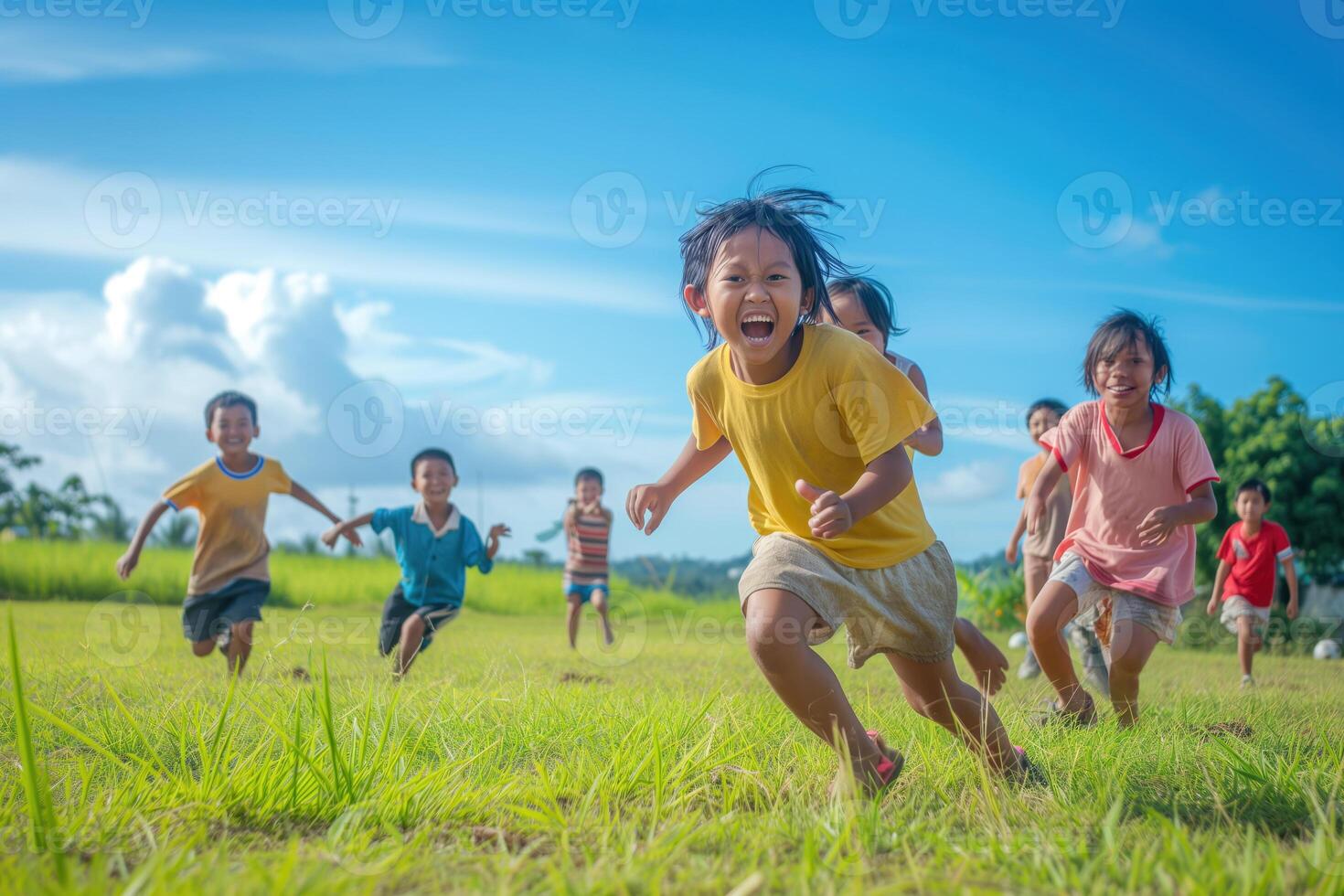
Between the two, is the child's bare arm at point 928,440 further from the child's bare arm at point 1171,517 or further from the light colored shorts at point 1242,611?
the light colored shorts at point 1242,611

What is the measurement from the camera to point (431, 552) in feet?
23.5

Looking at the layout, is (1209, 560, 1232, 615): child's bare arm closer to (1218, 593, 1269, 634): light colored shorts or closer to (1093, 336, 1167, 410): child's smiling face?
(1218, 593, 1269, 634): light colored shorts

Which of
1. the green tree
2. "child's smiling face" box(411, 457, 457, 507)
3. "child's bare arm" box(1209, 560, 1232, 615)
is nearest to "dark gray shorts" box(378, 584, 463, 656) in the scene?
"child's smiling face" box(411, 457, 457, 507)

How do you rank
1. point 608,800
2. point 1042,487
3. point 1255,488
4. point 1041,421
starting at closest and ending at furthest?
point 608,800
point 1042,487
point 1041,421
point 1255,488

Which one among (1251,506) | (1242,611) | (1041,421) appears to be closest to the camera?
(1041,421)

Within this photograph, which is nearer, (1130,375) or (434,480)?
(1130,375)

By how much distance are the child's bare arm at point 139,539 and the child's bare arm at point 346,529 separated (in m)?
1.17

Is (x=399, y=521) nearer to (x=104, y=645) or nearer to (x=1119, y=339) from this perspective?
(x=104, y=645)

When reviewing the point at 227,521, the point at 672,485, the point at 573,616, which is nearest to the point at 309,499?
the point at 227,521

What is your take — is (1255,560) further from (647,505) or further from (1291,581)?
(647,505)

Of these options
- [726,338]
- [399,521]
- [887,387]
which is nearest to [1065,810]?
[887,387]

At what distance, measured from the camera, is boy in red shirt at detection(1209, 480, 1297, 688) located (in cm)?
850

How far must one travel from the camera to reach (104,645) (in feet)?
24.2

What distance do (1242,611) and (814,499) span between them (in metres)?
7.19
